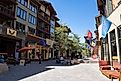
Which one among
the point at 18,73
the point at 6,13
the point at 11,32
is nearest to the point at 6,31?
the point at 11,32

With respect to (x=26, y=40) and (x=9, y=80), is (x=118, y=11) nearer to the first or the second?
(x=9, y=80)

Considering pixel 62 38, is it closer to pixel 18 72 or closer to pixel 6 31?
pixel 6 31

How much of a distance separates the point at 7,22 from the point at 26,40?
6.13 metres

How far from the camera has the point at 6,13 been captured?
29.9 meters

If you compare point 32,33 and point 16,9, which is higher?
point 16,9

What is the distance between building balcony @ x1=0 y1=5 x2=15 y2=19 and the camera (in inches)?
1139

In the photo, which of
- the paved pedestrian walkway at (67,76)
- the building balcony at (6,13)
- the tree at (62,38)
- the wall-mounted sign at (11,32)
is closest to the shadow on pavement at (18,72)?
the paved pedestrian walkway at (67,76)

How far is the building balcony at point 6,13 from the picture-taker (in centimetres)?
2893

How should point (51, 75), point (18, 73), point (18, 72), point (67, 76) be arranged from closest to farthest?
point (67, 76), point (51, 75), point (18, 73), point (18, 72)

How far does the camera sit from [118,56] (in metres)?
19.1

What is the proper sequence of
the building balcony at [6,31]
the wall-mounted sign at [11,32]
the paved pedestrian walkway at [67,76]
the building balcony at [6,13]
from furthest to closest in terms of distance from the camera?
the building balcony at [6,13], the wall-mounted sign at [11,32], the building balcony at [6,31], the paved pedestrian walkway at [67,76]

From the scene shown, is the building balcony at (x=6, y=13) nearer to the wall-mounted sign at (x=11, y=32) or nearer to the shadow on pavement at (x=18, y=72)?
the wall-mounted sign at (x=11, y=32)

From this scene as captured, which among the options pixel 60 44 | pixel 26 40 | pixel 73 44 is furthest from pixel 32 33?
pixel 73 44

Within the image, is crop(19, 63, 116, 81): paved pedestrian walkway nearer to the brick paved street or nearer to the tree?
the brick paved street
